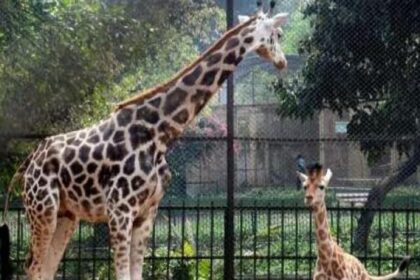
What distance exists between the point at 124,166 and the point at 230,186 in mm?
2386

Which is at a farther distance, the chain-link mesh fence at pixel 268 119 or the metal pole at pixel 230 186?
the chain-link mesh fence at pixel 268 119

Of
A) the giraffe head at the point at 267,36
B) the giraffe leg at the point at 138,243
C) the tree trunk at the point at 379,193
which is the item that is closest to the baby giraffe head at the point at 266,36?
the giraffe head at the point at 267,36

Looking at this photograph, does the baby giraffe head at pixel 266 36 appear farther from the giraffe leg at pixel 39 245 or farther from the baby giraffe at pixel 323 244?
the giraffe leg at pixel 39 245

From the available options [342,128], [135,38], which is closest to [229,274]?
[342,128]

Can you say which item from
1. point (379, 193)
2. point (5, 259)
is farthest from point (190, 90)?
point (379, 193)

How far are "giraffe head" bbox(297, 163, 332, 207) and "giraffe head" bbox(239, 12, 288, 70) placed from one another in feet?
2.55

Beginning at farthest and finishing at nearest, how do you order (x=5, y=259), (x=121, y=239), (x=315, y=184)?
(x=5, y=259), (x=315, y=184), (x=121, y=239)

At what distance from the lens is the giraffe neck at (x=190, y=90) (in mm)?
6688

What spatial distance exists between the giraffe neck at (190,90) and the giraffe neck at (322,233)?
1258 mm

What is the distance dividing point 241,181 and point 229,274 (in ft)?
3.70

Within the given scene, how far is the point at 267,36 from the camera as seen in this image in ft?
22.8

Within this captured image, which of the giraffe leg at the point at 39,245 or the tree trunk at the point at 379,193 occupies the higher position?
the tree trunk at the point at 379,193

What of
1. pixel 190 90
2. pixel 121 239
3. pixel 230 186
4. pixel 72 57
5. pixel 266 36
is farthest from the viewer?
pixel 72 57

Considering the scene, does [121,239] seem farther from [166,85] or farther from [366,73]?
[366,73]
